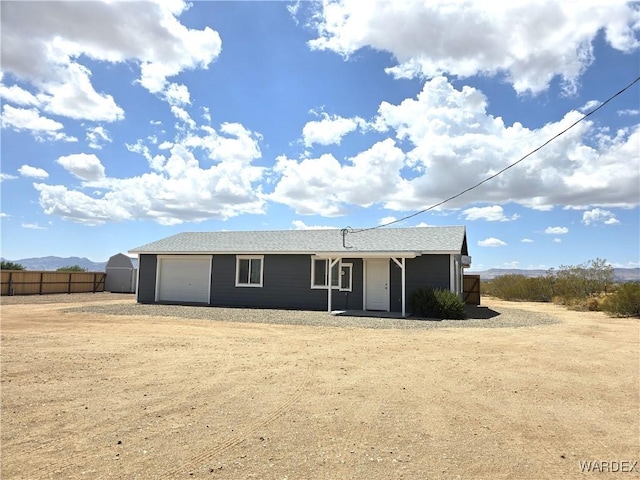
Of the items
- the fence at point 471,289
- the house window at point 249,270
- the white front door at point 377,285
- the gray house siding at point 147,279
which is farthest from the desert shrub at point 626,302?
the gray house siding at point 147,279

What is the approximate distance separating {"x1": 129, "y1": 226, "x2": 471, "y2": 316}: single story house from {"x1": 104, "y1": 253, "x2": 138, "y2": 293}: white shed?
1137cm

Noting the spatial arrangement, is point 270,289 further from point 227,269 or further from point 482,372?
point 482,372

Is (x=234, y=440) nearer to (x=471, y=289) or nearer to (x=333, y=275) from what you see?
(x=333, y=275)

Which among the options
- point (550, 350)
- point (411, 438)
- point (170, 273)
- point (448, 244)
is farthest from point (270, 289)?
point (411, 438)

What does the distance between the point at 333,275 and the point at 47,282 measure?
2153cm

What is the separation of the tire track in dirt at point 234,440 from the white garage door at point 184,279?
16.3 m

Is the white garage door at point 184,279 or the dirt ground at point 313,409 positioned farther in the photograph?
the white garage door at point 184,279

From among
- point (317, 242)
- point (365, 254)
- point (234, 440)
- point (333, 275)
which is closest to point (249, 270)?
point (317, 242)

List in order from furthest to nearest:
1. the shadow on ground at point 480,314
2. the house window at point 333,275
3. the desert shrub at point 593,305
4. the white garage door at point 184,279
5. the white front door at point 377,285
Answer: the white garage door at point 184,279
the desert shrub at point 593,305
the house window at point 333,275
the white front door at point 377,285
the shadow on ground at point 480,314

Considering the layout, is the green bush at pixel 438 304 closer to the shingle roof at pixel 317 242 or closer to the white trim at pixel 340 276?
the shingle roof at pixel 317 242

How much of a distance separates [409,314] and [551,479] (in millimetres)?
13393

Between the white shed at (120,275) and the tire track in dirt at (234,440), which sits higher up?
the white shed at (120,275)

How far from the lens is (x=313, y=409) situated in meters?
5.02

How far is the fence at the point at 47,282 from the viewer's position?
26864mm
